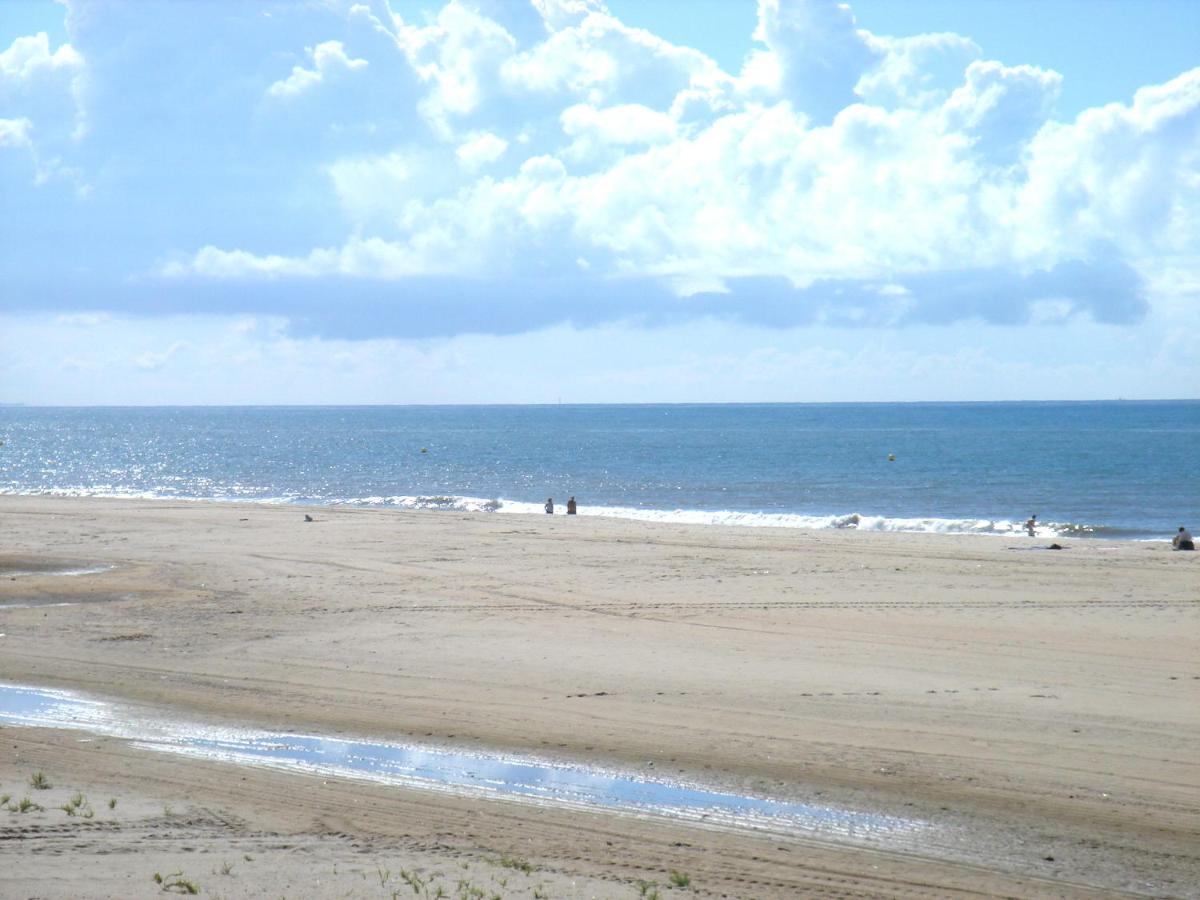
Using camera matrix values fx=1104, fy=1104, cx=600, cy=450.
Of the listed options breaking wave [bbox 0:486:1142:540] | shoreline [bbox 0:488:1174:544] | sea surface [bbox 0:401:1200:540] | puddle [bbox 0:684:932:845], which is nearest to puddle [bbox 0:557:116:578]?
puddle [bbox 0:684:932:845]

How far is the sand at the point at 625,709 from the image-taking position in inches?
332

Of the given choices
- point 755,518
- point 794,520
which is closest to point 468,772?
point 794,520

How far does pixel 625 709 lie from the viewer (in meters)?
13.1

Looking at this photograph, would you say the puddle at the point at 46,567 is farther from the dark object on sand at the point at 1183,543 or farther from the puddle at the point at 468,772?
the dark object on sand at the point at 1183,543

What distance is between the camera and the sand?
27.6 ft

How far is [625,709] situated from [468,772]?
274 centimetres

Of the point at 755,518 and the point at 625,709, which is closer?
the point at 625,709

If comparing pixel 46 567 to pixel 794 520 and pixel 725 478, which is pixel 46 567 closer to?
pixel 794 520

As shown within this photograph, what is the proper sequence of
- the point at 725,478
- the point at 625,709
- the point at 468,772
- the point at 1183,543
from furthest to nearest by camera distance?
the point at 725,478, the point at 1183,543, the point at 625,709, the point at 468,772

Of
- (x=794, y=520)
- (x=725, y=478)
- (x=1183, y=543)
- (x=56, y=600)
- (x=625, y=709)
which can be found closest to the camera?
(x=625, y=709)

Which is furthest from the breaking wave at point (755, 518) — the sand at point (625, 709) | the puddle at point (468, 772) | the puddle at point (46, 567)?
the puddle at point (468, 772)

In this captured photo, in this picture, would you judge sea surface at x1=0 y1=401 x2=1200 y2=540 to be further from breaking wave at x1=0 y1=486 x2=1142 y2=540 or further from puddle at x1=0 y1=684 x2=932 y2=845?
puddle at x1=0 y1=684 x2=932 y2=845

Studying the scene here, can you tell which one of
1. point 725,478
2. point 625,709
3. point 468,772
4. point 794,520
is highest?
point 725,478

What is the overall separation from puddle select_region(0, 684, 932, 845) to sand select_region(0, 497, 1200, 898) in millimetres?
306
